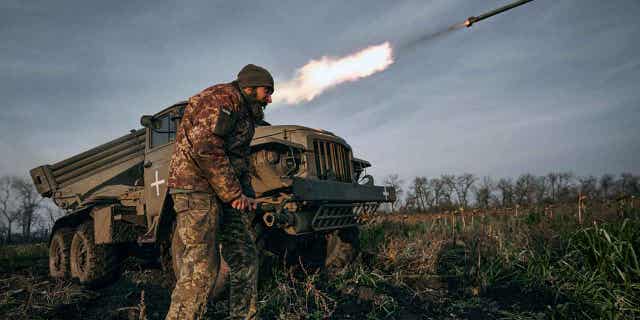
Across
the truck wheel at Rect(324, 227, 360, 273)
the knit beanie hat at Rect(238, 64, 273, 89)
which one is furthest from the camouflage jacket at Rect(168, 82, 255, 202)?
the truck wheel at Rect(324, 227, 360, 273)

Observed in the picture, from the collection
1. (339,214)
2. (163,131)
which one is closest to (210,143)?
(339,214)

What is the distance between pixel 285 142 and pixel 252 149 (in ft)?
1.45

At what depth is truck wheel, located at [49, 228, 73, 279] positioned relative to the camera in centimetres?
741

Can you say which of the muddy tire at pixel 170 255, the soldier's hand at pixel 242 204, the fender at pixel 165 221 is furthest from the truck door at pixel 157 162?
the soldier's hand at pixel 242 204

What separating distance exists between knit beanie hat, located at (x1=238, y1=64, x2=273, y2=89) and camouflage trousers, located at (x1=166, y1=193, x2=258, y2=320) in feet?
3.18

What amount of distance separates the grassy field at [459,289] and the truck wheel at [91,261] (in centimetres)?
71

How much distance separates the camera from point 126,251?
7.13 m

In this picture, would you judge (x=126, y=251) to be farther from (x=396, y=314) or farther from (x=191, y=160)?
(x=396, y=314)

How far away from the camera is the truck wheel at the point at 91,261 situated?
6602mm

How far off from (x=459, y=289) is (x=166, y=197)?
3.43m

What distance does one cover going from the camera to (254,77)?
3305mm

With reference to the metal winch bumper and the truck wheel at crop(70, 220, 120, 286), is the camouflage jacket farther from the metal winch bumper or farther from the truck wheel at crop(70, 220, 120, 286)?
the truck wheel at crop(70, 220, 120, 286)

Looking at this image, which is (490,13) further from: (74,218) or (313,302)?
(74,218)

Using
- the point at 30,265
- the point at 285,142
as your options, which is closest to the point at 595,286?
the point at 285,142
